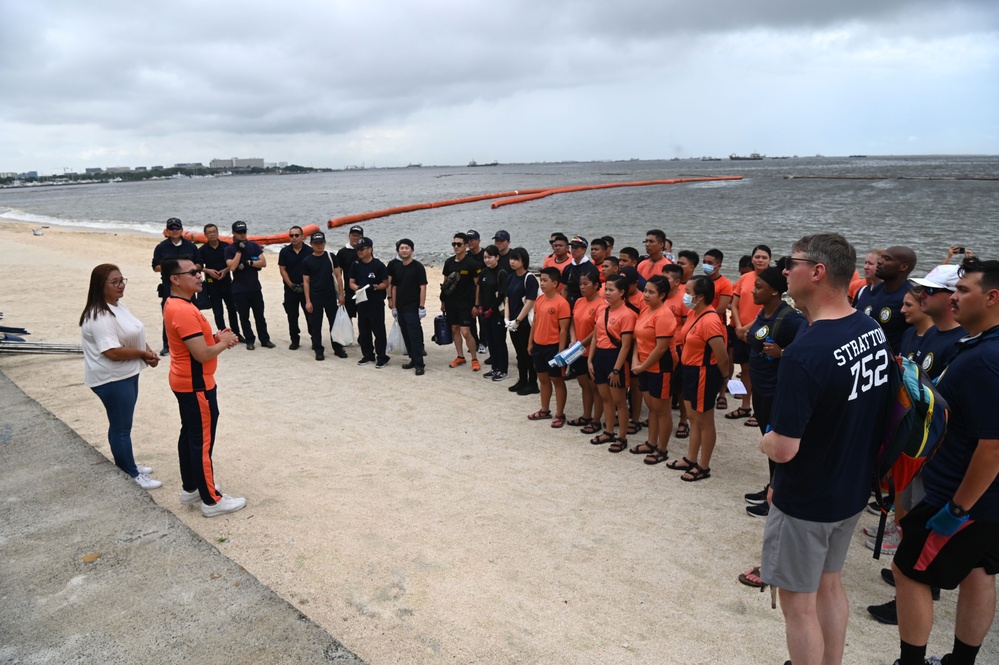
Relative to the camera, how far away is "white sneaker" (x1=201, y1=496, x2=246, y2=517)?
4578mm

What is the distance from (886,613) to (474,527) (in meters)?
2.66

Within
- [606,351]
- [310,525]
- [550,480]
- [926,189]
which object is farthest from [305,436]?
[926,189]

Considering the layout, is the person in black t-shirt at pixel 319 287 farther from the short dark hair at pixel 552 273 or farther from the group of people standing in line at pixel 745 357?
the short dark hair at pixel 552 273

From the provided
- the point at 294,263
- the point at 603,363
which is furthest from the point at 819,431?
the point at 294,263

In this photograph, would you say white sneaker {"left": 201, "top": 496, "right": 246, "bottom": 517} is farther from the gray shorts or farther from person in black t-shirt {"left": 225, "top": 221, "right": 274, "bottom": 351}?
person in black t-shirt {"left": 225, "top": 221, "right": 274, "bottom": 351}

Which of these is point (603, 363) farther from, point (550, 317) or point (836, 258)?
point (836, 258)

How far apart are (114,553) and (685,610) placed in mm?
3368

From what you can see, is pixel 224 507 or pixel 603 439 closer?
pixel 224 507

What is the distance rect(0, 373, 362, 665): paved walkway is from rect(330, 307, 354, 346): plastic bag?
517 centimetres

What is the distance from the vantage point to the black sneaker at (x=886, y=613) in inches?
140

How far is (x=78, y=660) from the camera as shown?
2.72 meters

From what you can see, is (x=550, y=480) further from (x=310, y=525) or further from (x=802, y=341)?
(x=802, y=341)

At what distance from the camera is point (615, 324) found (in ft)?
19.6

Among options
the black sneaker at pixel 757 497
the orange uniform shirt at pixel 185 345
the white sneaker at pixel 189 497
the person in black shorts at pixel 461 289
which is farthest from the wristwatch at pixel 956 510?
the person in black shorts at pixel 461 289
